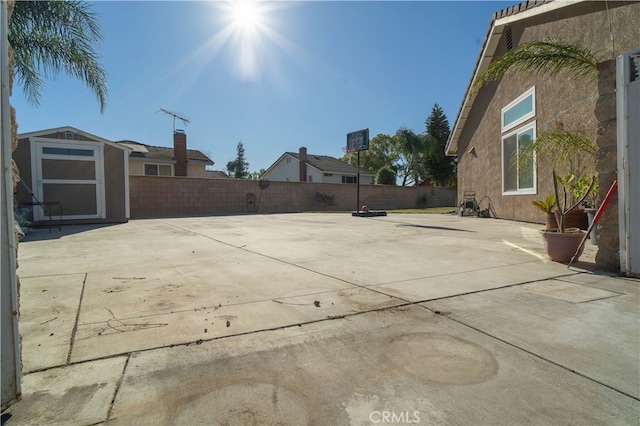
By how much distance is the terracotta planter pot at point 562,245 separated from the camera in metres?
4.62

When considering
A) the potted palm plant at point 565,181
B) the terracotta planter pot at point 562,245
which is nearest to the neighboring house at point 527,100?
the potted palm plant at point 565,181

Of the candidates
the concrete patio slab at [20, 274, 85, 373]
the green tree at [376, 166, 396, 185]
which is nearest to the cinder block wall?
the green tree at [376, 166, 396, 185]

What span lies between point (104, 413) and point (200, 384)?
43 cm

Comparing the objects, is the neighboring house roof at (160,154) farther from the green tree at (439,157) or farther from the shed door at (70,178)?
the green tree at (439,157)

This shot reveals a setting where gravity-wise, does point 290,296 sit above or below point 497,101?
below

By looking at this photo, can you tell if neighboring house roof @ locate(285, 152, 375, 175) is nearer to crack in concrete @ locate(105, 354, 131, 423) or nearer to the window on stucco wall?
the window on stucco wall

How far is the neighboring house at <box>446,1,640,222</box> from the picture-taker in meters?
7.15

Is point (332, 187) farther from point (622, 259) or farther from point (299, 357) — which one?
point (299, 357)

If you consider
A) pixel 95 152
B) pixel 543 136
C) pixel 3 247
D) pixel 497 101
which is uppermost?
pixel 497 101

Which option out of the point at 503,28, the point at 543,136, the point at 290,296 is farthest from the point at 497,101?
the point at 290,296

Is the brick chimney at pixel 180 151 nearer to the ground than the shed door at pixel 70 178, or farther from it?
farther from it

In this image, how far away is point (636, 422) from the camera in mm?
1502

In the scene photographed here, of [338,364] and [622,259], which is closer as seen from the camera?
[338,364]

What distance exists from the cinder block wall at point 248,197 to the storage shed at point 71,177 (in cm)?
431
